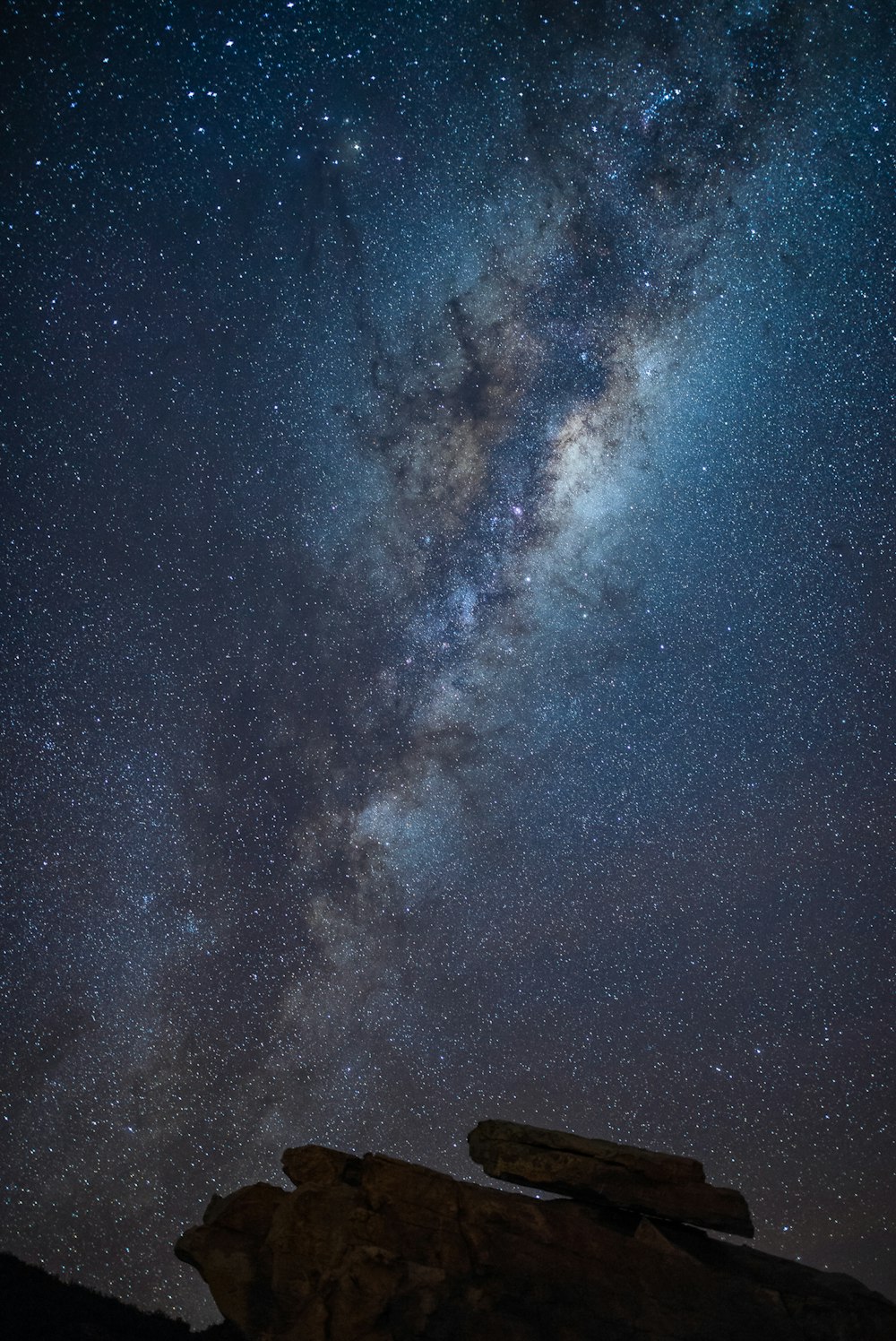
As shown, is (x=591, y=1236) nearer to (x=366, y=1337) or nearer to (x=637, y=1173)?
(x=637, y=1173)

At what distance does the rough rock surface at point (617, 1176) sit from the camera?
1798 centimetres

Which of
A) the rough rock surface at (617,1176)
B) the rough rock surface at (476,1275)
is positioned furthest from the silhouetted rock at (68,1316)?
the rough rock surface at (617,1176)

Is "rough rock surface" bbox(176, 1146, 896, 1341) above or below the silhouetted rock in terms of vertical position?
above

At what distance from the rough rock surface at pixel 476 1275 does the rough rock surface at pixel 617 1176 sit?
1.56ft

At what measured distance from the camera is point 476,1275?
51.5 feet

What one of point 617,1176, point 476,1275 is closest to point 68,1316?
point 476,1275

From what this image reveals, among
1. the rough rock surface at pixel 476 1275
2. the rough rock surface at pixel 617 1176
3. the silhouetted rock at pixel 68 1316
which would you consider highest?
the rough rock surface at pixel 617 1176

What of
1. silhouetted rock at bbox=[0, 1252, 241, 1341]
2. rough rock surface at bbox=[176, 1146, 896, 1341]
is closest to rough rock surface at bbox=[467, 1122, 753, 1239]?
rough rock surface at bbox=[176, 1146, 896, 1341]

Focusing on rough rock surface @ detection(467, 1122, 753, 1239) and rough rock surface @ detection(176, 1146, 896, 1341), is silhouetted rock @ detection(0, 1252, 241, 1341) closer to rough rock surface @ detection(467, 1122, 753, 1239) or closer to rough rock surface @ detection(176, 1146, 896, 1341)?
rough rock surface @ detection(176, 1146, 896, 1341)

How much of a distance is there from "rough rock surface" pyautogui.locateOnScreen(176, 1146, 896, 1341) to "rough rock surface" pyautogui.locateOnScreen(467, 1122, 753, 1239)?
0.48m

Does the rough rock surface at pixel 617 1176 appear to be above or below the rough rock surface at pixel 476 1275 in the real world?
above

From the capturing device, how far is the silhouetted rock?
16.7 metres

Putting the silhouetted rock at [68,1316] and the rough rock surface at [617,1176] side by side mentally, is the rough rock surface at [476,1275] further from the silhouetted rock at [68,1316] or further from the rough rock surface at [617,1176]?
the silhouetted rock at [68,1316]

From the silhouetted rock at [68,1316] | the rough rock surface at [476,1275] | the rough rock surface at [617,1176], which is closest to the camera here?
the rough rock surface at [476,1275]
